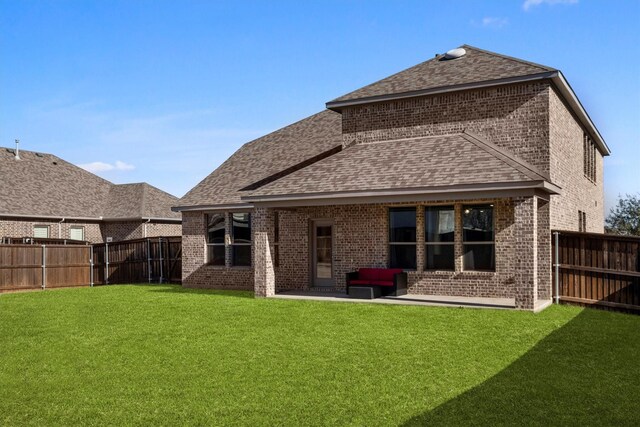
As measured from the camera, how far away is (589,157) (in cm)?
2392

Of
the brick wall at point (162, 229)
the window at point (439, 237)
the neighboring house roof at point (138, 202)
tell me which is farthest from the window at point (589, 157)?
the brick wall at point (162, 229)

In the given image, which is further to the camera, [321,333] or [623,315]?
[623,315]

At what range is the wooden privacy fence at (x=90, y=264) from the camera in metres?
23.3

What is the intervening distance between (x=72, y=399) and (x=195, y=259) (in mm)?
15750

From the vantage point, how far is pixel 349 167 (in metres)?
18.5

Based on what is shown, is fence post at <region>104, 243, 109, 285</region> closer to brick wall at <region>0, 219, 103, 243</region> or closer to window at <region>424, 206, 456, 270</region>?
brick wall at <region>0, 219, 103, 243</region>

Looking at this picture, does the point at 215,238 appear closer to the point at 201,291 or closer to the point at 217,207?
the point at 217,207

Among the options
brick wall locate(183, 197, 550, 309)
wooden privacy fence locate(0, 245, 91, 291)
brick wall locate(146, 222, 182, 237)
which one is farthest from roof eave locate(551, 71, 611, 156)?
brick wall locate(146, 222, 182, 237)

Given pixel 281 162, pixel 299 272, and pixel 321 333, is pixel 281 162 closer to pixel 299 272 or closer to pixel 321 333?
pixel 299 272

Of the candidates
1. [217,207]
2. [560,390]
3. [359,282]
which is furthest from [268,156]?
Result: [560,390]

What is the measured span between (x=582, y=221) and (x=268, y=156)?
12.3 meters

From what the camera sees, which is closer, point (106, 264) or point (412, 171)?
point (412, 171)

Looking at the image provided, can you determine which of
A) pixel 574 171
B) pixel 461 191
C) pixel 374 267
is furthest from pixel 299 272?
pixel 574 171

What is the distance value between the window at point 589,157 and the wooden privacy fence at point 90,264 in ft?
54.5
